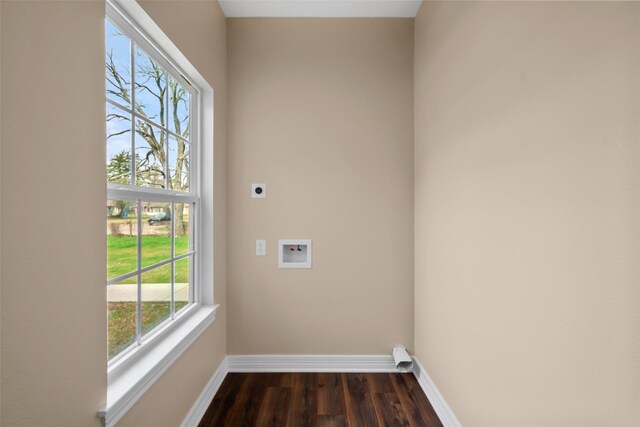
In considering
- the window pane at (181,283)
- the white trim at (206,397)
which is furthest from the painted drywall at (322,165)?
the window pane at (181,283)

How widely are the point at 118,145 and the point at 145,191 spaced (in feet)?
0.82

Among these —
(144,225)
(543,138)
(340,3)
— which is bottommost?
(144,225)

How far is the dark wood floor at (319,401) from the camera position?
1.88 meters

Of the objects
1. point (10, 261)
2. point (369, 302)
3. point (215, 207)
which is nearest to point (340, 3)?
point (215, 207)

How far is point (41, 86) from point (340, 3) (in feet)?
6.75

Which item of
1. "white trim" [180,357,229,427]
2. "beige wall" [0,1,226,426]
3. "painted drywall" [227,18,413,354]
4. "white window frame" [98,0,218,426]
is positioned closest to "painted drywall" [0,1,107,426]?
"beige wall" [0,1,226,426]

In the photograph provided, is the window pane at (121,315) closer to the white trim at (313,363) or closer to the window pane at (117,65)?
the window pane at (117,65)

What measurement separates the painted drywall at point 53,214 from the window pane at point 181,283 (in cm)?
79

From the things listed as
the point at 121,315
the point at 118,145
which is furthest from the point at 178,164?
the point at 121,315

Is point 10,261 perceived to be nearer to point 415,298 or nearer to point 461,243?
point 461,243

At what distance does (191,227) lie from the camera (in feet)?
6.81

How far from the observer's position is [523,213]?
117 cm

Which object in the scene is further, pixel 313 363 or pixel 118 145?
pixel 313 363

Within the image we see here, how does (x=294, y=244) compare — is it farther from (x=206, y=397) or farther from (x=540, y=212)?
(x=540, y=212)
